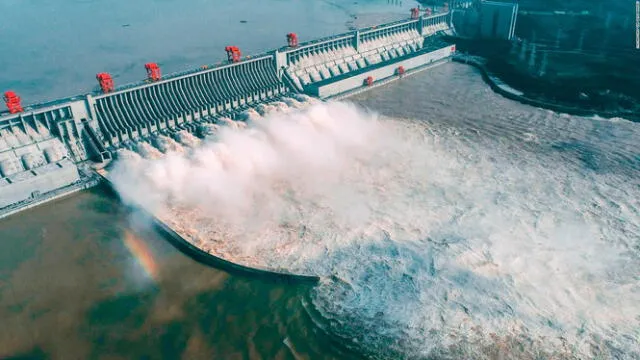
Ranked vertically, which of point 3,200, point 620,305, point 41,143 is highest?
point 41,143

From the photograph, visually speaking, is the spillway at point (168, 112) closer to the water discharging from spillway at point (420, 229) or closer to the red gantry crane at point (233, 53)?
the red gantry crane at point (233, 53)

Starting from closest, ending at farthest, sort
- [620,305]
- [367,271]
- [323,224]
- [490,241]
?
1. [620,305]
2. [367,271]
3. [490,241]
4. [323,224]

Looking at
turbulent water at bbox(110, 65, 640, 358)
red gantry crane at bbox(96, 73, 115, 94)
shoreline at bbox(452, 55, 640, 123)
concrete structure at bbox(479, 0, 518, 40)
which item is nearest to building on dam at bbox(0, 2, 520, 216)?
red gantry crane at bbox(96, 73, 115, 94)

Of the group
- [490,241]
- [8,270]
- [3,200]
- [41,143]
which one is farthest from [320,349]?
[41,143]

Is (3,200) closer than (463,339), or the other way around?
(463,339)

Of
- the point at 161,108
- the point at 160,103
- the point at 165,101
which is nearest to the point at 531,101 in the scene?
the point at 165,101

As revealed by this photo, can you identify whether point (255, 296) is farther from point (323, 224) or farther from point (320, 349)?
point (323, 224)

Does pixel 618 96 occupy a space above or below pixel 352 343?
above
